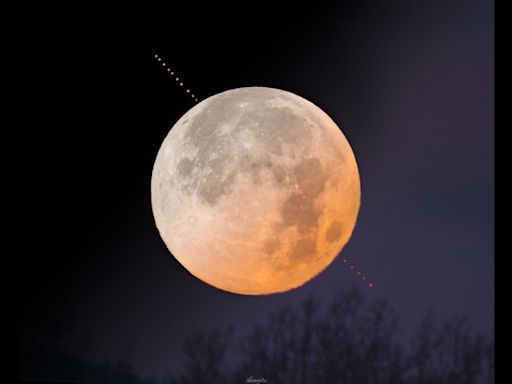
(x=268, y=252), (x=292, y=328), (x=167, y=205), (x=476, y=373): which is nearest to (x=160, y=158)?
(x=167, y=205)

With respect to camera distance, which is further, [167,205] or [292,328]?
[292,328]

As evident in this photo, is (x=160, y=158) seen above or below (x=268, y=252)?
above

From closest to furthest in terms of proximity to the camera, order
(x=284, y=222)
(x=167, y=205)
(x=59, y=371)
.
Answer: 1. (x=284, y=222)
2. (x=167, y=205)
3. (x=59, y=371)

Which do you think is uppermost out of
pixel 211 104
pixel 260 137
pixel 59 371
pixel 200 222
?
pixel 211 104
